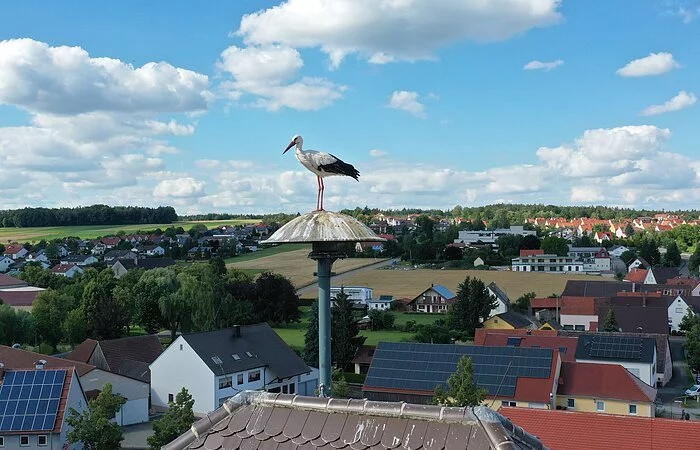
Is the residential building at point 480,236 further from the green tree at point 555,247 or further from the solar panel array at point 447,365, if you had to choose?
the solar panel array at point 447,365

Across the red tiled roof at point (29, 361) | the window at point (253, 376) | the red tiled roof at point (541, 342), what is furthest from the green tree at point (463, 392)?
the red tiled roof at point (29, 361)

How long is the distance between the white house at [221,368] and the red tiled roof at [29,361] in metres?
3.61

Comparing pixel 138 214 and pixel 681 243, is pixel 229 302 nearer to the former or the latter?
pixel 681 243

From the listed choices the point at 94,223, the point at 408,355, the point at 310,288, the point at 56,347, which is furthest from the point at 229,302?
the point at 94,223

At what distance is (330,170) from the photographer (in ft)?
24.1

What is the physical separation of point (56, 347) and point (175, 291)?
9.34 meters

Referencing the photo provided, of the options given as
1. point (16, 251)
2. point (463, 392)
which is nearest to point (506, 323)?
point (463, 392)

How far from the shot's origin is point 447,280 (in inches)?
3361

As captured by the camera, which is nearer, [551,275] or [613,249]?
[551,275]

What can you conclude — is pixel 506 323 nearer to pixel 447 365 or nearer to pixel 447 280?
pixel 447 365

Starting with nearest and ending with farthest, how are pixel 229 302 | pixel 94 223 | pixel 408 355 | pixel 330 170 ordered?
pixel 330 170, pixel 408 355, pixel 229 302, pixel 94 223

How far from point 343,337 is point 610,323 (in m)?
19.9

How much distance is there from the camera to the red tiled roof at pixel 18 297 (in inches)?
2206

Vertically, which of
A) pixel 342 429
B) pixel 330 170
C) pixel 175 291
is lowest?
pixel 175 291
